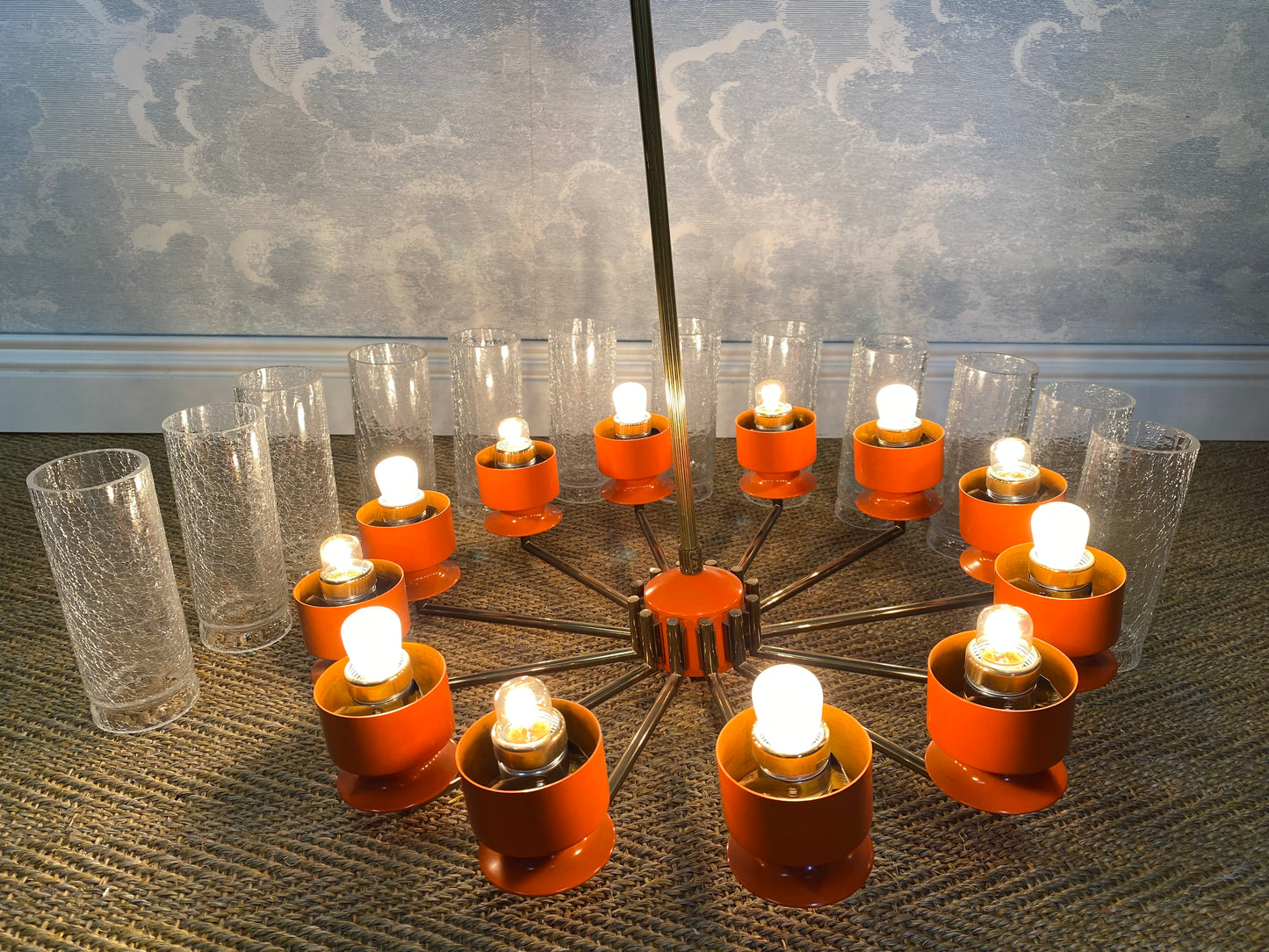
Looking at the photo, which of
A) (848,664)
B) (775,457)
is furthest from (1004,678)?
(775,457)

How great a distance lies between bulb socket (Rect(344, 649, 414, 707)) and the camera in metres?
0.71

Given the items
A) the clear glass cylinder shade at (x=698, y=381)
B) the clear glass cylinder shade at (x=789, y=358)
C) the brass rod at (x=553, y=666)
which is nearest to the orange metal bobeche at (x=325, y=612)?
the brass rod at (x=553, y=666)

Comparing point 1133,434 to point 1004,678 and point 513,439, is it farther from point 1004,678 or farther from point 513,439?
point 513,439

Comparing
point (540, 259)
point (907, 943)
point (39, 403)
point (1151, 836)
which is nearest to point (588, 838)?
point (907, 943)

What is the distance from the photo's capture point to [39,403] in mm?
1774

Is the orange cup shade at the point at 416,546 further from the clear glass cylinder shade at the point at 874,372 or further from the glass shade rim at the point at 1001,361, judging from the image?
the glass shade rim at the point at 1001,361

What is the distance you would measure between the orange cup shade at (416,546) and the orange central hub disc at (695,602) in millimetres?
208

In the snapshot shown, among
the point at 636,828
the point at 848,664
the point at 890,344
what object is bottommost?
the point at 636,828

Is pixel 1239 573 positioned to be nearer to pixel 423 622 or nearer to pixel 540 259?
pixel 423 622

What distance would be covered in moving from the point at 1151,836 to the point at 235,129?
1628mm

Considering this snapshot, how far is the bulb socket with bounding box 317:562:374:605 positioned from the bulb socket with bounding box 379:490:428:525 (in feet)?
0.40

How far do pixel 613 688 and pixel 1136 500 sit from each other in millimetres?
567

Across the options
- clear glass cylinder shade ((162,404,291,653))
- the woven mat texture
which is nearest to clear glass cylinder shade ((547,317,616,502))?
the woven mat texture

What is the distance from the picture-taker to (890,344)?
1270 mm
